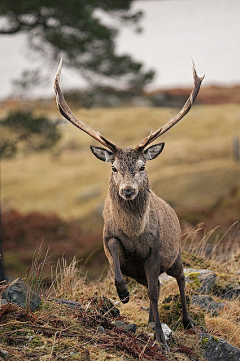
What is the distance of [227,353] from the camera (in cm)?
603

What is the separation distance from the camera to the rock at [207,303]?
24.8 ft

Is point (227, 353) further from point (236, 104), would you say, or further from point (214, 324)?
point (236, 104)

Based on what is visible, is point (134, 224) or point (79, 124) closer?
point (134, 224)

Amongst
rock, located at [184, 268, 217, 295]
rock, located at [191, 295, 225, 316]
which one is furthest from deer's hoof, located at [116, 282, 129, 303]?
rock, located at [184, 268, 217, 295]

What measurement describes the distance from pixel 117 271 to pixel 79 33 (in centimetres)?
1159

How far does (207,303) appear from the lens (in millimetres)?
7707

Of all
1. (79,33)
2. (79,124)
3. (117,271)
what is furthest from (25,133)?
(117,271)

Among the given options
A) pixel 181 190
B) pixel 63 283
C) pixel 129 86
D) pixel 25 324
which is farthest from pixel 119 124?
pixel 25 324

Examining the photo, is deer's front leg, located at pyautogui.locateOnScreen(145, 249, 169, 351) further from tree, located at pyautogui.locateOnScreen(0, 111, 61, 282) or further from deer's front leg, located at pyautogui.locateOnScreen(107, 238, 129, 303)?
tree, located at pyautogui.locateOnScreen(0, 111, 61, 282)

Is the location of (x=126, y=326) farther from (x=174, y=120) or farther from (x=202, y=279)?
(x=202, y=279)

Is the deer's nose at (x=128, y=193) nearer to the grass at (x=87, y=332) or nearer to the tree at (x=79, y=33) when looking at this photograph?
the grass at (x=87, y=332)

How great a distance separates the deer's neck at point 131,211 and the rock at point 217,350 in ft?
5.29

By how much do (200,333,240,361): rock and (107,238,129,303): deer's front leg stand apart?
1221 millimetres

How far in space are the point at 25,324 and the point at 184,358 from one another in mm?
1909
